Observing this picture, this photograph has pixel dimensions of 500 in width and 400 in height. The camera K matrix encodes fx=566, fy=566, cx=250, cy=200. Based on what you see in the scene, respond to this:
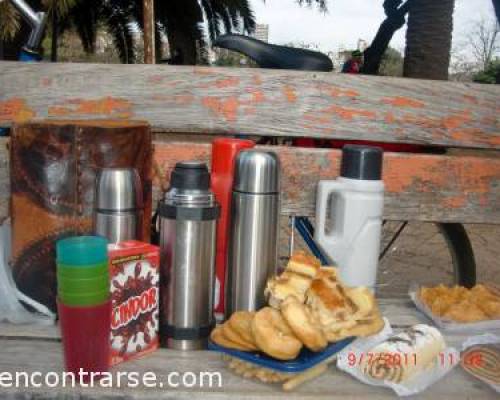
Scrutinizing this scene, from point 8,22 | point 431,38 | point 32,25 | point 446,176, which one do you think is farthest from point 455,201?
point 8,22

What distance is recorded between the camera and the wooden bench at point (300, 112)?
1.68 metres

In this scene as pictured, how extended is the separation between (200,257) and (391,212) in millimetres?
778

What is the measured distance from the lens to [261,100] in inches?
66.4

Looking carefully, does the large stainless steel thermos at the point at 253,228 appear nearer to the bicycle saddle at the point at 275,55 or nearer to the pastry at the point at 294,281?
the pastry at the point at 294,281

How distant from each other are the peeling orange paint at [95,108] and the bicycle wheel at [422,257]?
61.0 inches

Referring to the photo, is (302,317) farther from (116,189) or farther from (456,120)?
(456,120)

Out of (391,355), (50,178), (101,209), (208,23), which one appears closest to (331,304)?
(391,355)

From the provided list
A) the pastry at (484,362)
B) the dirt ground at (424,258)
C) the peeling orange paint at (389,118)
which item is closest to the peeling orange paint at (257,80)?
the peeling orange paint at (389,118)

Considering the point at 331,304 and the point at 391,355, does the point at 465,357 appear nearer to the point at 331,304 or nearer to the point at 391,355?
the point at 391,355

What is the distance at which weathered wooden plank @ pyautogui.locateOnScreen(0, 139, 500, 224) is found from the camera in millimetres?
1669

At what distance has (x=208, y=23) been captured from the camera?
1213 centimetres

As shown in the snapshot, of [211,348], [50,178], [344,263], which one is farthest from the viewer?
[344,263]

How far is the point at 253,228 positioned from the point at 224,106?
61 cm

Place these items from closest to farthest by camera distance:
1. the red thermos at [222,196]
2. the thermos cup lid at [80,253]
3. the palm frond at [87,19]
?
the thermos cup lid at [80,253], the red thermos at [222,196], the palm frond at [87,19]
